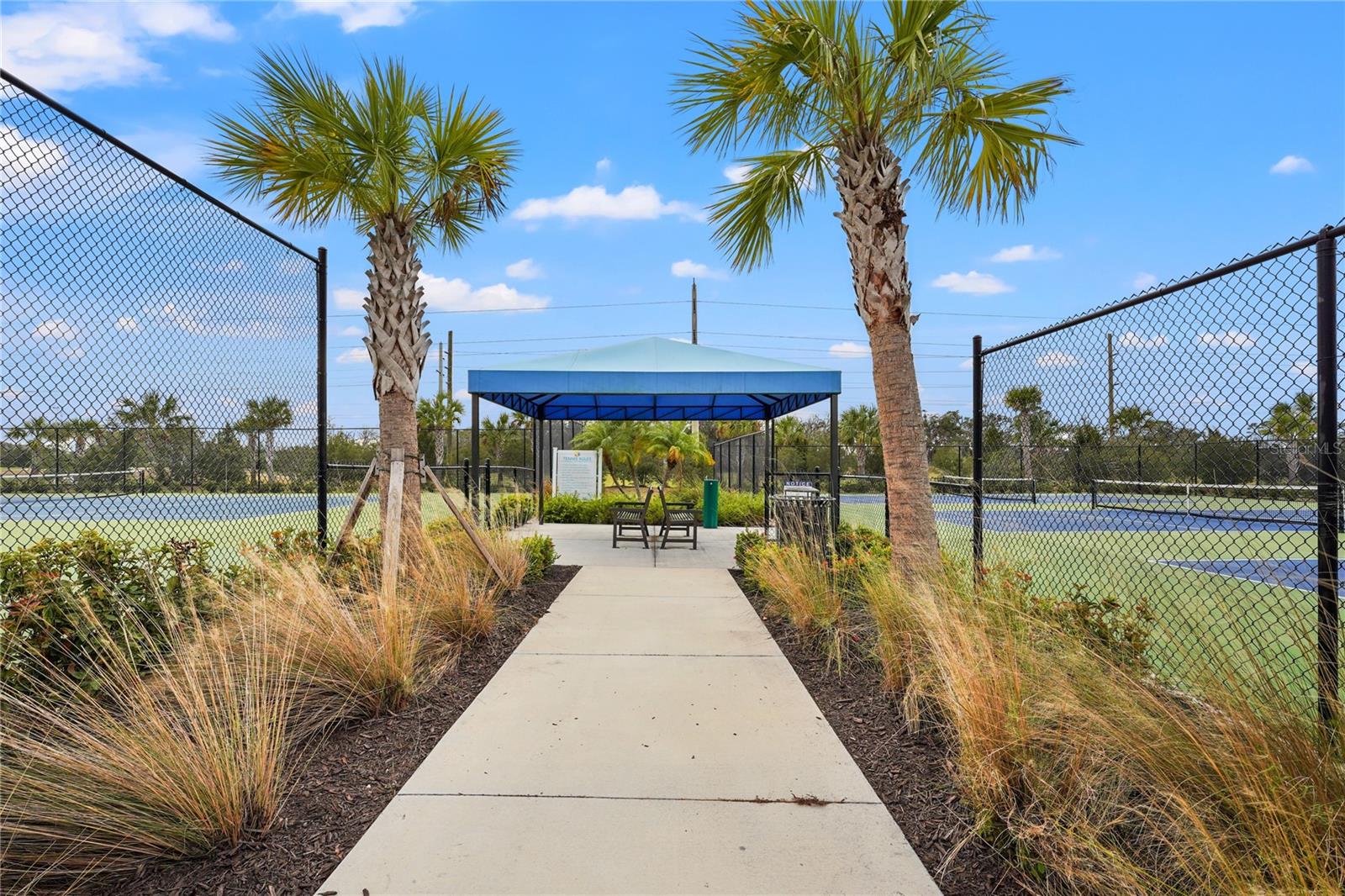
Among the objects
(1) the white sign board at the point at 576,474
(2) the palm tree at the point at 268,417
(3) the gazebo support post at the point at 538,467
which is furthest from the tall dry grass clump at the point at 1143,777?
(1) the white sign board at the point at 576,474

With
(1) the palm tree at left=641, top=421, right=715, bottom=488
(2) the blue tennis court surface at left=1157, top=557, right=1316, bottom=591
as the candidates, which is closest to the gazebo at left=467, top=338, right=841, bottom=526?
(2) the blue tennis court surface at left=1157, top=557, right=1316, bottom=591

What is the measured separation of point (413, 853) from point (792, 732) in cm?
212

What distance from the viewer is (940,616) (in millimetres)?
4023

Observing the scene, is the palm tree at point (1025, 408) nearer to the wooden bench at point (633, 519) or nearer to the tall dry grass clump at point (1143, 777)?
the tall dry grass clump at point (1143, 777)

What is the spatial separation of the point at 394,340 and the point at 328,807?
17.4ft

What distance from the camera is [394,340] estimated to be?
7465mm

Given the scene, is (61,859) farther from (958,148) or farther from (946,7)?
(958,148)

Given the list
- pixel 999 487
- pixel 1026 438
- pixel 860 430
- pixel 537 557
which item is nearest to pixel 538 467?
pixel 537 557

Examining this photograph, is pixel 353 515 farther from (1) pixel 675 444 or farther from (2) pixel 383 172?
(1) pixel 675 444

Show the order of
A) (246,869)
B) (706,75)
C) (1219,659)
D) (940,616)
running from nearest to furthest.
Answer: (246,869) → (1219,659) → (940,616) → (706,75)

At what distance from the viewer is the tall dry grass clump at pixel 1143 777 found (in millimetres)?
2221

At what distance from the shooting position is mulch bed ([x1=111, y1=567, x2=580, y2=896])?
8.44 ft

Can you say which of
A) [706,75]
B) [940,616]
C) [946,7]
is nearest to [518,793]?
[940,616]

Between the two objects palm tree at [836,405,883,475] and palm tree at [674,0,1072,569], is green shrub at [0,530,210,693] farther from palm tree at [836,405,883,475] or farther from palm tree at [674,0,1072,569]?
palm tree at [836,405,883,475]
